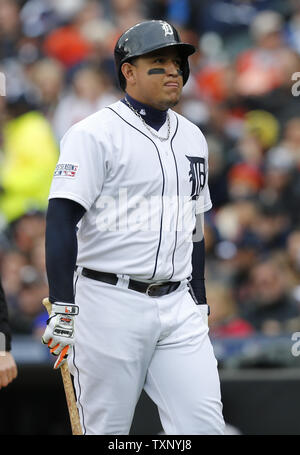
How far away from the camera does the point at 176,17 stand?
32.1 ft

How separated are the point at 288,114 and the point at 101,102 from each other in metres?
1.74

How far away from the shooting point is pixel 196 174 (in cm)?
404

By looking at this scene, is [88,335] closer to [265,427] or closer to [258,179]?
[265,427]

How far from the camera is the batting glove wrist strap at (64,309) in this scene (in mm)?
3600

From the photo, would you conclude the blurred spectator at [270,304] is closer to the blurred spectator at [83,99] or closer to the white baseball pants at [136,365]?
the blurred spectator at [83,99]

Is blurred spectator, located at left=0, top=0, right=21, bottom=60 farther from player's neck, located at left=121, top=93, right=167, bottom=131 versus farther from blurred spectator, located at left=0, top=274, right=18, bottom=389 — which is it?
blurred spectator, located at left=0, top=274, right=18, bottom=389

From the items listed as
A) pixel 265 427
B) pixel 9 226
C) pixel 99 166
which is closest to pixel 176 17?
pixel 9 226

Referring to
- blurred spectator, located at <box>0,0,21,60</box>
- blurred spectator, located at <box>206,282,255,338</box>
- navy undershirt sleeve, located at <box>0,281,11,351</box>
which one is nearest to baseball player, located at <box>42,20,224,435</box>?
navy undershirt sleeve, located at <box>0,281,11,351</box>

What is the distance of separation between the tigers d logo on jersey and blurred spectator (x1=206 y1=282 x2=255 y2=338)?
2.52 meters

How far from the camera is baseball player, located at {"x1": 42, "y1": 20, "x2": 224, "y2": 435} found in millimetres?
3664

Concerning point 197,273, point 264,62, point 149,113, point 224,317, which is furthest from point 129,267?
point 264,62

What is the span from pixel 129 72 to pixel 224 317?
3.02m

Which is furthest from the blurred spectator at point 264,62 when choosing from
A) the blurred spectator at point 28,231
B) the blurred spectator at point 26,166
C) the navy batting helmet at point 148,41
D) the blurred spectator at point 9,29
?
the navy batting helmet at point 148,41

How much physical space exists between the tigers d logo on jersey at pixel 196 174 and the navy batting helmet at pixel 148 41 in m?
0.44
